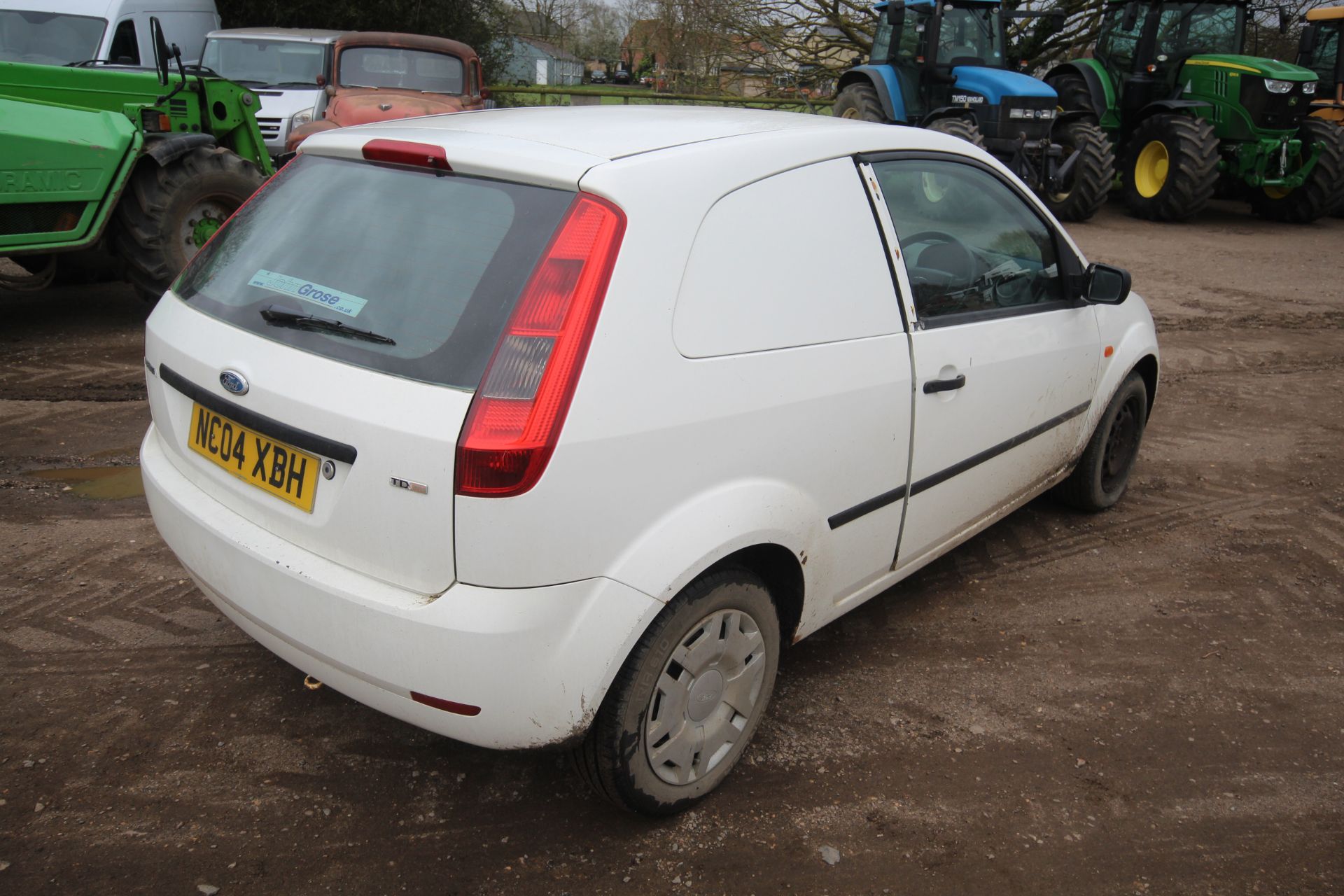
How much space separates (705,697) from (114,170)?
19.9ft

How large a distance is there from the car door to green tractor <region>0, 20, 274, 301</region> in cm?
562

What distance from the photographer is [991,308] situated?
10.8 ft

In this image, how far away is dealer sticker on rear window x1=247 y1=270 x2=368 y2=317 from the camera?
7.55ft

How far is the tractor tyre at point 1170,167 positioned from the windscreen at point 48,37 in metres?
12.7

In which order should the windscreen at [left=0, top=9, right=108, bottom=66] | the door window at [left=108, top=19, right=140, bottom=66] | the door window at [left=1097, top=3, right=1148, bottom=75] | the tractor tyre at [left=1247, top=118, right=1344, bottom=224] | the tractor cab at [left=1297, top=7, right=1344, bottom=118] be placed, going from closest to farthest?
the windscreen at [left=0, top=9, right=108, bottom=66] → the door window at [left=108, top=19, right=140, bottom=66] → the tractor tyre at [left=1247, top=118, right=1344, bottom=224] → the door window at [left=1097, top=3, right=1148, bottom=75] → the tractor cab at [left=1297, top=7, right=1344, bottom=118]

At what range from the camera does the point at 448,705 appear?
2.14m

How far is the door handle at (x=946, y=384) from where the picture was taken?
9.60 feet

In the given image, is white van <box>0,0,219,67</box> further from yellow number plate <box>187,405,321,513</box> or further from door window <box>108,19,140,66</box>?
yellow number plate <box>187,405,321,513</box>

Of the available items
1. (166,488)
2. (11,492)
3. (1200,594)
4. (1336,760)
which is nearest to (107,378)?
(11,492)

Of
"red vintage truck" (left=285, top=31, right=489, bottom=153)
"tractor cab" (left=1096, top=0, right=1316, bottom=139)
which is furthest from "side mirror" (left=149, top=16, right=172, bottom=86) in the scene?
"tractor cab" (left=1096, top=0, right=1316, bottom=139)

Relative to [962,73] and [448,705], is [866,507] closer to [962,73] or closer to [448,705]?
[448,705]

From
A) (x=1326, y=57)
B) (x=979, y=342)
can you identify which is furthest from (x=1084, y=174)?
(x=979, y=342)

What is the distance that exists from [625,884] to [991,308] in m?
2.08

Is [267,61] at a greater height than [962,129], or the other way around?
[267,61]
